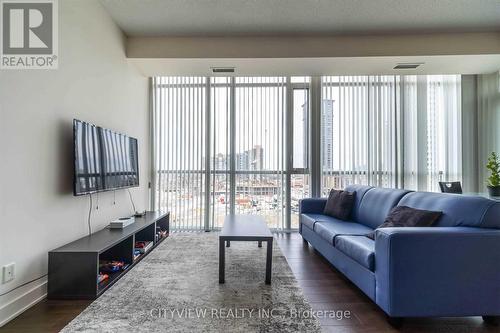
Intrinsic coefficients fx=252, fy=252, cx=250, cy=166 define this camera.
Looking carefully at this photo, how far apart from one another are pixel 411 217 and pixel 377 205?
825mm

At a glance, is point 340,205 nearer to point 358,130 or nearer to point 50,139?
point 358,130

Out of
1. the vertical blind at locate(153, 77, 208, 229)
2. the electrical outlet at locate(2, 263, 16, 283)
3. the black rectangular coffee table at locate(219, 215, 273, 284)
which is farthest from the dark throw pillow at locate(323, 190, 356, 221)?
the electrical outlet at locate(2, 263, 16, 283)

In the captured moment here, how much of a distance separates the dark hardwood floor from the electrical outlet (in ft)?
1.00

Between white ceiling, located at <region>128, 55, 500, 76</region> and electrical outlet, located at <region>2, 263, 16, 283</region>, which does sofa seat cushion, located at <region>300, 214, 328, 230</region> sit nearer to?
white ceiling, located at <region>128, 55, 500, 76</region>

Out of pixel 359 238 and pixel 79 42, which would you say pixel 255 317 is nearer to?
pixel 359 238

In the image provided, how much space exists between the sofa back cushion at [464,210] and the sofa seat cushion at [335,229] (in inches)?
26.2

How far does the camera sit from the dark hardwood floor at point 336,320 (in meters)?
1.74

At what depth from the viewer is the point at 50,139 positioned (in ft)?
7.12

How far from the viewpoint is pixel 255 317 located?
1.82 metres

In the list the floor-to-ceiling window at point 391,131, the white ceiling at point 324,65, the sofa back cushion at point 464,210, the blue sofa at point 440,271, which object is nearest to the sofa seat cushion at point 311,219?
the floor-to-ceiling window at point 391,131

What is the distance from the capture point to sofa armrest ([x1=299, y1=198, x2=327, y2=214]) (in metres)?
3.71

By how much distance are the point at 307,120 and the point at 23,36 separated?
150 inches

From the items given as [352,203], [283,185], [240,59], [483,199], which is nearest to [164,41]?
[240,59]

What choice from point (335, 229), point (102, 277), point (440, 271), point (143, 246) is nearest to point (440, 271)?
point (440, 271)
